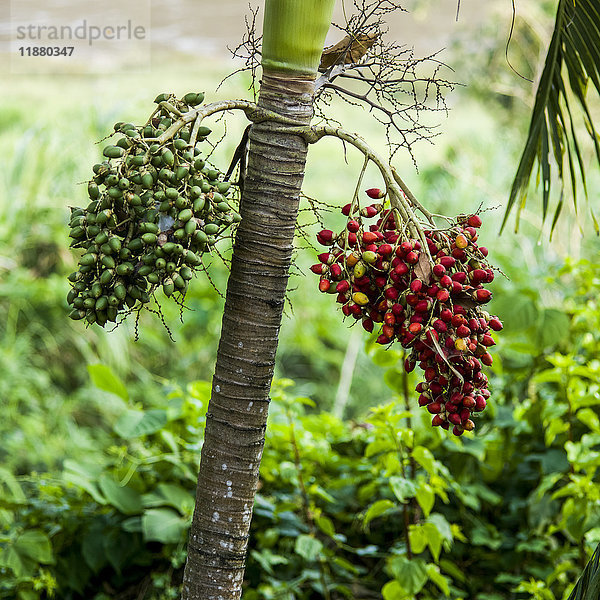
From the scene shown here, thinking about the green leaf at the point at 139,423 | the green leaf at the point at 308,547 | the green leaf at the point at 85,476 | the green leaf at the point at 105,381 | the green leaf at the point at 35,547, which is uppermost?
the green leaf at the point at 105,381

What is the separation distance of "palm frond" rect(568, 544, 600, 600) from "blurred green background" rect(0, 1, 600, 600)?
1.54 ft

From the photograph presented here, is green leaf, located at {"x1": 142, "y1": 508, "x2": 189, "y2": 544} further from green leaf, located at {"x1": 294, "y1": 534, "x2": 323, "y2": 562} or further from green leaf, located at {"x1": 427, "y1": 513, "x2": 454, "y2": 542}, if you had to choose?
green leaf, located at {"x1": 427, "y1": 513, "x2": 454, "y2": 542}

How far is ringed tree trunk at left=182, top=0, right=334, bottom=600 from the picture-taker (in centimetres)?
94

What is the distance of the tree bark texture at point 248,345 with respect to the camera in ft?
3.10

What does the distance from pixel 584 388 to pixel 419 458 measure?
0.54 meters

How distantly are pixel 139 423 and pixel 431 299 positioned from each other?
1024 mm

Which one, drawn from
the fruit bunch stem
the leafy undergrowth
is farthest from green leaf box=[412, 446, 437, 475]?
the fruit bunch stem

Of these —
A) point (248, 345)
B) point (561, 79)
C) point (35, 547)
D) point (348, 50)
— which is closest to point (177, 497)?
point (35, 547)

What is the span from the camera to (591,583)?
0.92 metres

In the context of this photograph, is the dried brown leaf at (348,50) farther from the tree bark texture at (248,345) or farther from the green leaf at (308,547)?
the green leaf at (308,547)

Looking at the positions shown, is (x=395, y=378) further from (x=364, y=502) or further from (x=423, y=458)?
(x=364, y=502)

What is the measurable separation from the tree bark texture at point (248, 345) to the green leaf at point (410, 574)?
51 cm

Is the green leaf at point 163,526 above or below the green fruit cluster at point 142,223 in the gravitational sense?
below

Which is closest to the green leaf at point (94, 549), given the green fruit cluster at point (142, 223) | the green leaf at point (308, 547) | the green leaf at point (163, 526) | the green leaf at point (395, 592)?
the green leaf at point (163, 526)
